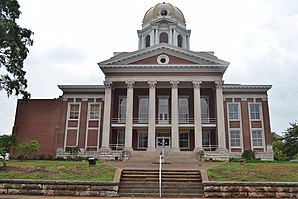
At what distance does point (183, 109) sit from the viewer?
119 ft

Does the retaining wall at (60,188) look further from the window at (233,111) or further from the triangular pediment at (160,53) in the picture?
the window at (233,111)

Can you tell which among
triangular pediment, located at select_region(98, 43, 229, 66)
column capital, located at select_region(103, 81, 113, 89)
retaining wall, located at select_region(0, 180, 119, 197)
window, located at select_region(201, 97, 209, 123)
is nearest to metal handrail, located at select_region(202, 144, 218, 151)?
window, located at select_region(201, 97, 209, 123)

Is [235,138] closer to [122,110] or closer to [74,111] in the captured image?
[122,110]

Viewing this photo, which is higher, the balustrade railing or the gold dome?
the gold dome

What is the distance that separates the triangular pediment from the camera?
34.2 m

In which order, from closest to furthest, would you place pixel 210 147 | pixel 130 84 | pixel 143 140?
1. pixel 130 84
2. pixel 210 147
3. pixel 143 140

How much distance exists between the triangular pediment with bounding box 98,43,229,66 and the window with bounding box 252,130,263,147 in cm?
1036

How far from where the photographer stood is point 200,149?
103ft

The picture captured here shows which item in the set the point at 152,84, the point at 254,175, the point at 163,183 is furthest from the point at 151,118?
the point at 163,183

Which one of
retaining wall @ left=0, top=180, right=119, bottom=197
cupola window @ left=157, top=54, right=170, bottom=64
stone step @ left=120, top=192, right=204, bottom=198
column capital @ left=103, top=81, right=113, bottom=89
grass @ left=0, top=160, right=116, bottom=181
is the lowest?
stone step @ left=120, top=192, right=204, bottom=198

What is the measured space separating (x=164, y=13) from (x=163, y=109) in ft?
62.0

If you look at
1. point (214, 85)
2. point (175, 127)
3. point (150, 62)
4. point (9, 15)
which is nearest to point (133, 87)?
point (150, 62)

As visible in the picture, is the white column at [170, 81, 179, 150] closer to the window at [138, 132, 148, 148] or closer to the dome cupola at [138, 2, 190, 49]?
the window at [138, 132, 148, 148]

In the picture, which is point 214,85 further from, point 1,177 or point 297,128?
point 1,177
